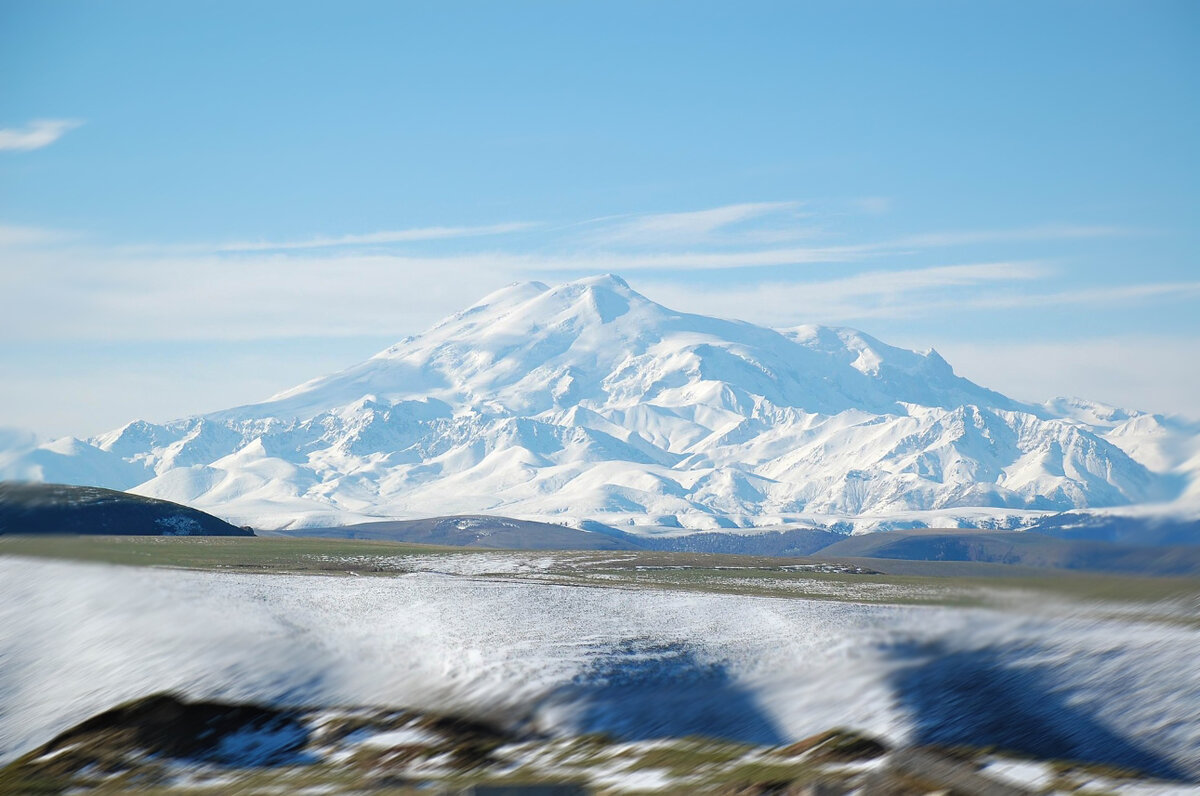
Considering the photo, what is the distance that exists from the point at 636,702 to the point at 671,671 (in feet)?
13.8

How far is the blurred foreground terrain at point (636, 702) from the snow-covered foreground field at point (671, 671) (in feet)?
0.34

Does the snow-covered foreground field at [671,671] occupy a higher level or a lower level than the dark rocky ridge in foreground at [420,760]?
higher

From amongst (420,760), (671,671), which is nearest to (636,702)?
(671,671)

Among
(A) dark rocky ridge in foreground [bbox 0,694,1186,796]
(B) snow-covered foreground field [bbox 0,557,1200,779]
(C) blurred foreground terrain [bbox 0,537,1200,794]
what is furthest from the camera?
(B) snow-covered foreground field [bbox 0,557,1200,779]

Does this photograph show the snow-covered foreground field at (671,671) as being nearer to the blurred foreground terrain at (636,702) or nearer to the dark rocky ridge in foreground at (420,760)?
the blurred foreground terrain at (636,702)

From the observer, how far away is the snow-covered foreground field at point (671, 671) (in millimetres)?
36375

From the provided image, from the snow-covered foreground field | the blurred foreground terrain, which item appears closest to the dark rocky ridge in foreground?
the blurred foreground terrain

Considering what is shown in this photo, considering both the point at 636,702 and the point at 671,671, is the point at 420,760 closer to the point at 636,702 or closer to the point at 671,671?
the point at 636,702

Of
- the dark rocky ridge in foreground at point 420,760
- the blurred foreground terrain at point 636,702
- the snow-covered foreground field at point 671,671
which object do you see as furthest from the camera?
the snow-covered foreground field at point 671,671

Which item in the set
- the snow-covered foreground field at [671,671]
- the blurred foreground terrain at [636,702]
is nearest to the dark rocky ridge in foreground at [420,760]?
the blurred foreground terrain at [636,702]

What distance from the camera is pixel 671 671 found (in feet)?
147

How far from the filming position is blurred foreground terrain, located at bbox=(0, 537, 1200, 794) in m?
33.0

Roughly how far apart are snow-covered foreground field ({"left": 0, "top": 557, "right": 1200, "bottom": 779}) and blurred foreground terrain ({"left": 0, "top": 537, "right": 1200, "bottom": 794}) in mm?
104

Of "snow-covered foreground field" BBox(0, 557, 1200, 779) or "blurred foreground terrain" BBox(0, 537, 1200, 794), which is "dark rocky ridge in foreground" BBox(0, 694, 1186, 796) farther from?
"snow-covered foreground field" BBox(0, 557, 1200, 779)
